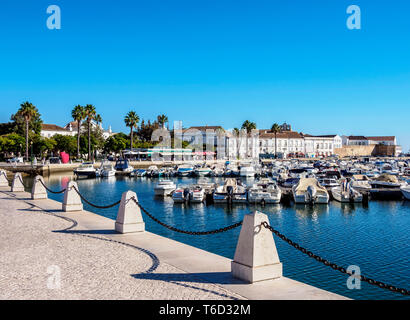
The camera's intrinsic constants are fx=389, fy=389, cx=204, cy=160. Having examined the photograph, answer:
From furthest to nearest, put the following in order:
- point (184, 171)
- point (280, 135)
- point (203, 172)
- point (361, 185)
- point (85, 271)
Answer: point (280, 135)
point (184, 171)
point (203, 172)
point (361, 185)
point (85, 271)

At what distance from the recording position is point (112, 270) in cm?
934

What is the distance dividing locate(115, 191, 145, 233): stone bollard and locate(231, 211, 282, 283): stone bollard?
6.23 metres

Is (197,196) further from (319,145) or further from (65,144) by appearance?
(319,145)

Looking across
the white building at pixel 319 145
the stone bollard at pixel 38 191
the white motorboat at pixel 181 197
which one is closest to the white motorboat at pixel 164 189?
the white motorboat at pixel 181 197

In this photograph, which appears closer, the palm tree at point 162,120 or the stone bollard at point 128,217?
the stone bollard at point 128,217

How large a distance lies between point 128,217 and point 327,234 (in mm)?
14170

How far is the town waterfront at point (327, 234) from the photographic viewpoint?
1491 cm

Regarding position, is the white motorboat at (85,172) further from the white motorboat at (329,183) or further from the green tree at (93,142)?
the white motorboat at (329,183)

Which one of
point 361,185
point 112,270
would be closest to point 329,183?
point 361,185

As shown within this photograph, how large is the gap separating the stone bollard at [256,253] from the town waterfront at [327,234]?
243 inches

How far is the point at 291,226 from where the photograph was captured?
85.4ft
